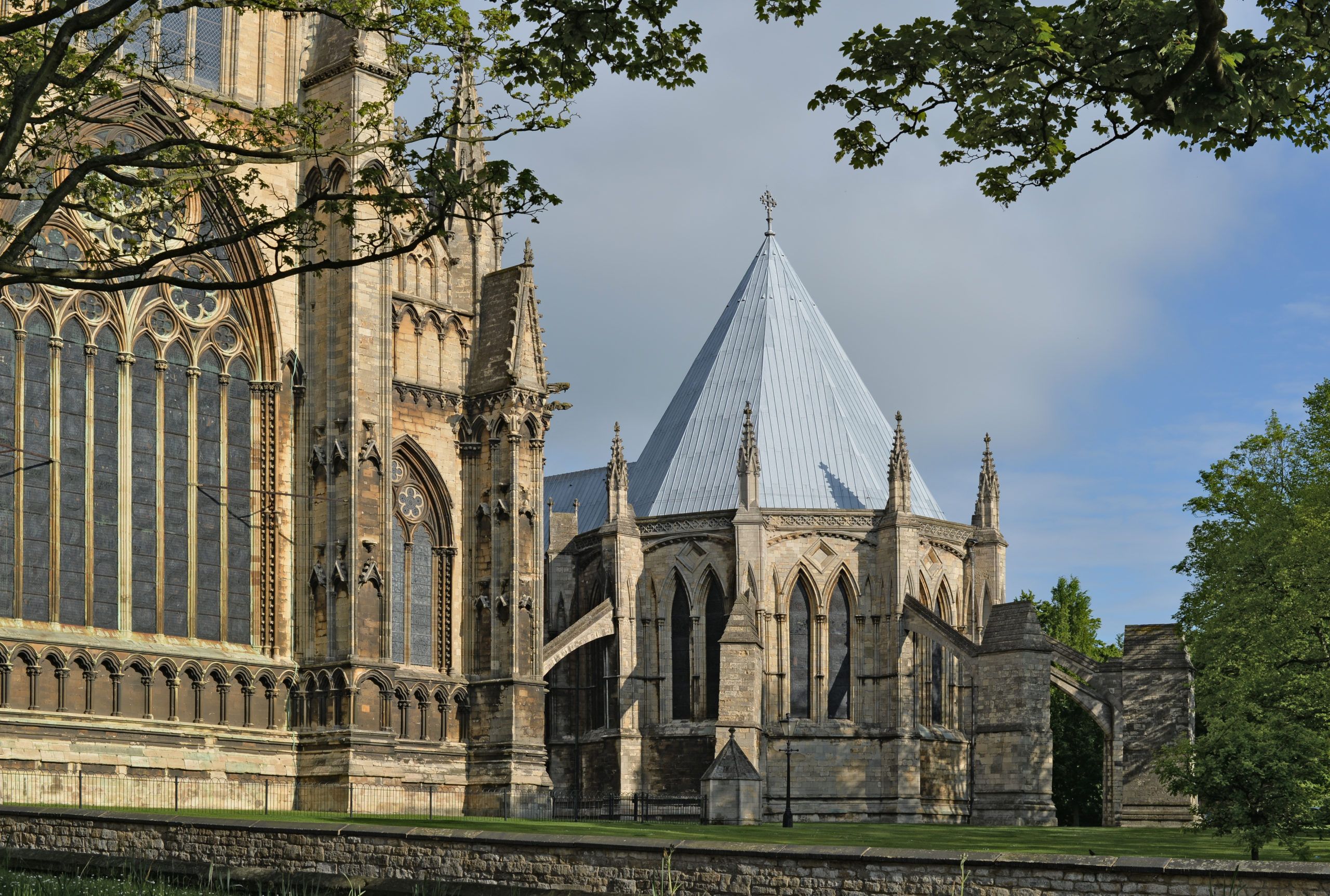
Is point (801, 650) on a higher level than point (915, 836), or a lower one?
higher

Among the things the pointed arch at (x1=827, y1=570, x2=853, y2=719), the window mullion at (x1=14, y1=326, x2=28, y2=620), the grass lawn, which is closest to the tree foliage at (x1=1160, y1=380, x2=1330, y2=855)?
the grass lawn

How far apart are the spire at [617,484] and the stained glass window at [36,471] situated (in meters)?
22.6

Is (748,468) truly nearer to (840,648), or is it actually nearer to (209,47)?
(840,648)

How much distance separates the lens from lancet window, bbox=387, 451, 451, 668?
34.6 metres

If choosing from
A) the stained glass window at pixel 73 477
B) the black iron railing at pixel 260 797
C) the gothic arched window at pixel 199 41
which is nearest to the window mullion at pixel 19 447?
the stained glass window at pixel 73 477

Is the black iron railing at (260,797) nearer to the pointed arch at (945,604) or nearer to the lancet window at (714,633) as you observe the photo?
the lancet window at (714,633)

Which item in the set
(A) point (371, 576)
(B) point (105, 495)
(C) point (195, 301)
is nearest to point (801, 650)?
(A) point (371, 576)

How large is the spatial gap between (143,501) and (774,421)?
26.4m

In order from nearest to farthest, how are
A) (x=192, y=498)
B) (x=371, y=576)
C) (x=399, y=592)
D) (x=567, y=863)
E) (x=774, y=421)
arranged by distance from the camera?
(x=567, y=863)
(x=192, y=498)
(x=371, y=576)
(x=399, y=592)
(x=774, y=421)

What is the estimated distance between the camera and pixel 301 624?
32.5 metres

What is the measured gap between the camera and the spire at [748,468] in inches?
1951

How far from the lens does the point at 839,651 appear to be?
50.1m

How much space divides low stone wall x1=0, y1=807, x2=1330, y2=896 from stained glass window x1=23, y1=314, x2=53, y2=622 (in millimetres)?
6222

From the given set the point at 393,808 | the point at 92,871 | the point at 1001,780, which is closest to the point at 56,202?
the point at 92,871
